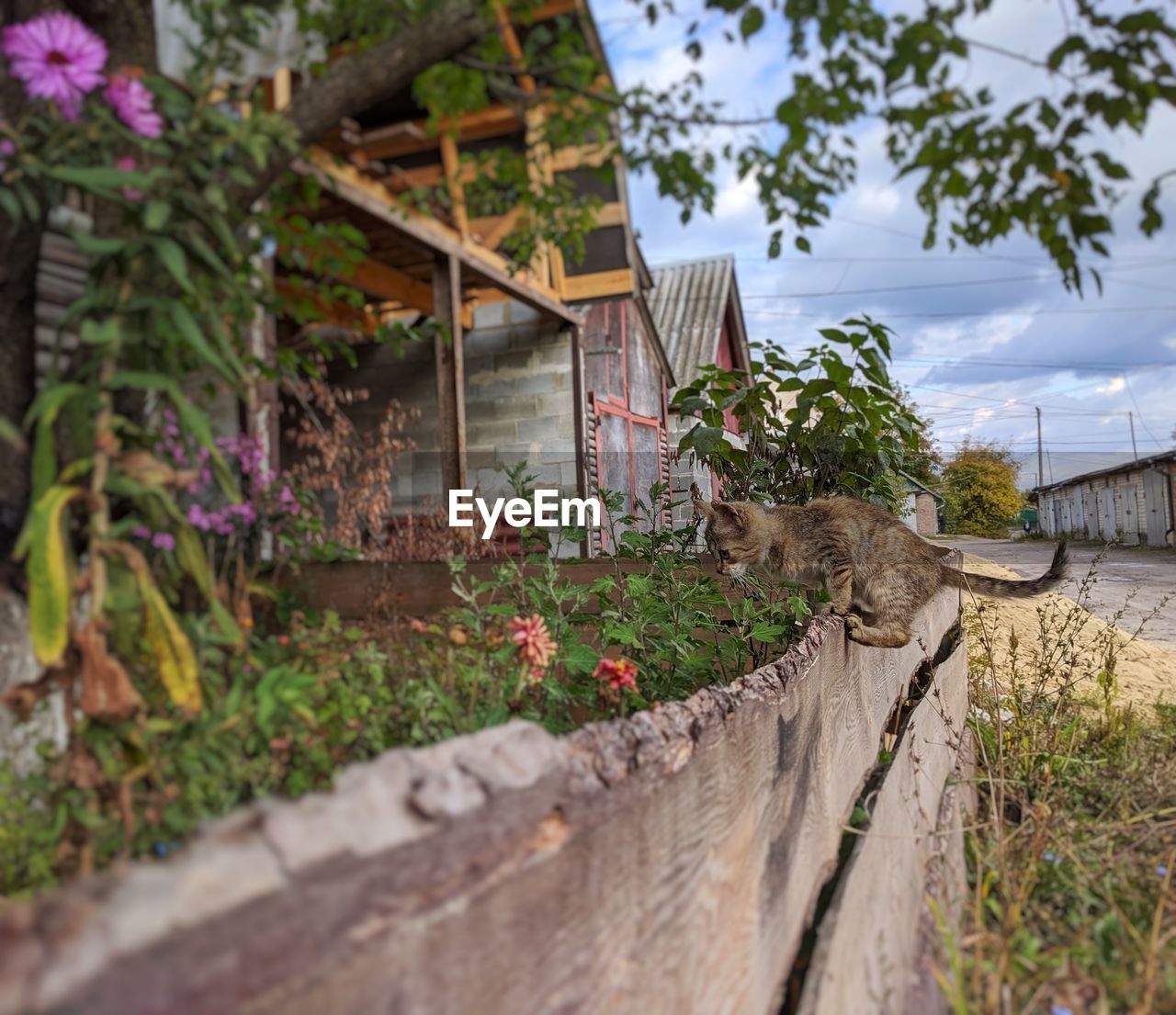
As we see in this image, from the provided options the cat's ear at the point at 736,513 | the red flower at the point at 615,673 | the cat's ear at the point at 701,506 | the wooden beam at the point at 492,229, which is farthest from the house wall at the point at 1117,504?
the red flower at the point at 615,673

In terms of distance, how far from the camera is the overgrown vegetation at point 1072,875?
5.64ft

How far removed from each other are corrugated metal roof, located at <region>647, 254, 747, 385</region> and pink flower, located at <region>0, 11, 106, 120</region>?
1357cm

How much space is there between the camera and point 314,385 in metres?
1.74

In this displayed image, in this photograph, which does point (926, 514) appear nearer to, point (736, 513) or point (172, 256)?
point (736, 513)

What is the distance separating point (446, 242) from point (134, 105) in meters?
4.90

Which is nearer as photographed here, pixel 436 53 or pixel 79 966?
pixel 79 966

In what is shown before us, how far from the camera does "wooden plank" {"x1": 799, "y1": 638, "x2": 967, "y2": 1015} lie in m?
1.56

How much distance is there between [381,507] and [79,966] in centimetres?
148

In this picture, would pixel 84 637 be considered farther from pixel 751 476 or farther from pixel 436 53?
pixel 751 476

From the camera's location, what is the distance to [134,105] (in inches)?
45.9

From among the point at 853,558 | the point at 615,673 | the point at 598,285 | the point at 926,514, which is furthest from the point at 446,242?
the point at 926,514

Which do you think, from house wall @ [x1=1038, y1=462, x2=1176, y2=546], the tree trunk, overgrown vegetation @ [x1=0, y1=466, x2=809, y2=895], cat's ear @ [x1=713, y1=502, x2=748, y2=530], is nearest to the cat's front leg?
cat's ear @ [x1=713, y1=502, x2=748, y2=530]

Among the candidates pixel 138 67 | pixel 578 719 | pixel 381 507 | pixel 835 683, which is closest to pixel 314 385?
pixel 381 507

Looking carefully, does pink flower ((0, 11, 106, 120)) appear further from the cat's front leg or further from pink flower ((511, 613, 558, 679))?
the cat's front leg
